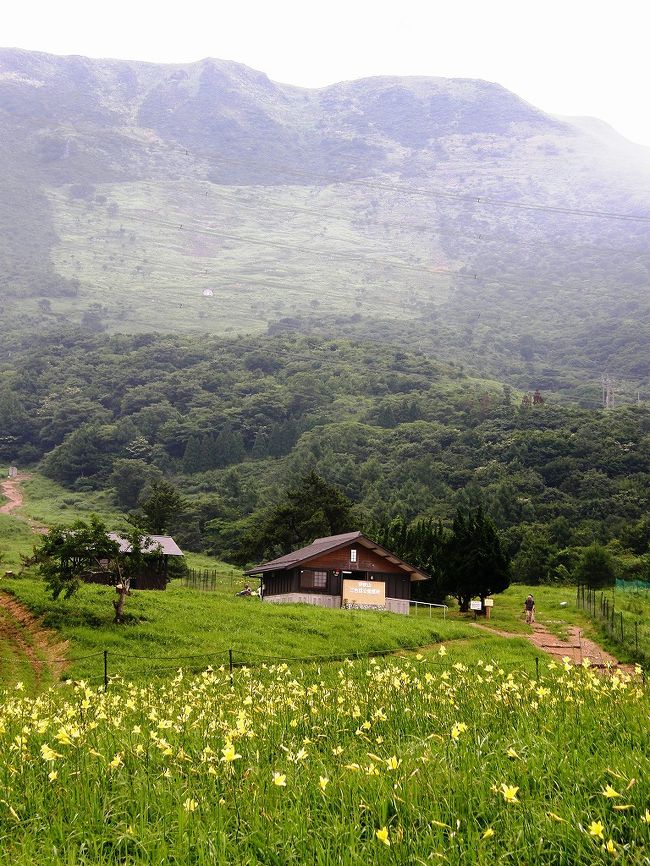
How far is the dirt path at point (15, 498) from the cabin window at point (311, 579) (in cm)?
4331

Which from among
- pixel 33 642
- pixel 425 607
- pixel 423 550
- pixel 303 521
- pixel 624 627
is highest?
pixel 303 521

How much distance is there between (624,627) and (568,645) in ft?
9.04

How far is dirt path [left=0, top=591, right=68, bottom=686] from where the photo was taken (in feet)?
85.0

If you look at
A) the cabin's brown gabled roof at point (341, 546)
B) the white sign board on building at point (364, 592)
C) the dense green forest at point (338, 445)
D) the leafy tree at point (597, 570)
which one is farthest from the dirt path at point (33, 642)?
the dense green forest at point (338, 445)

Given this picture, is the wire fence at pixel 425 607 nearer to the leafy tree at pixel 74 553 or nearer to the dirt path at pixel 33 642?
the leafy tree at pixel 74 553

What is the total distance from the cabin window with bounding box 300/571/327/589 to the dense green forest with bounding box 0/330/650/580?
1904cm

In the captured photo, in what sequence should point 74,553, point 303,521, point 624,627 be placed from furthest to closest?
point 303,521
point 624,627
point 74,553

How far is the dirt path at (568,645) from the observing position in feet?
98.0

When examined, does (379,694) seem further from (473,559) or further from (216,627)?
(473,559)

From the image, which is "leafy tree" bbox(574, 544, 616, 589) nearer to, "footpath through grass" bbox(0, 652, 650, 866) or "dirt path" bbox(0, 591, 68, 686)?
"dirt path" bbox(0, 591, 68, 686)

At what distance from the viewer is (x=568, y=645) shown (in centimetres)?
3438

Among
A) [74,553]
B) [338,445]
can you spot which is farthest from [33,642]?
[338,445]

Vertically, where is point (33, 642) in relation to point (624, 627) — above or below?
below

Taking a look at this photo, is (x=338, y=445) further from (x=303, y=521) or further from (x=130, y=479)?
(x=303, y=521)
